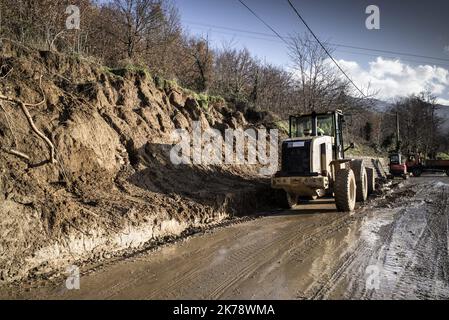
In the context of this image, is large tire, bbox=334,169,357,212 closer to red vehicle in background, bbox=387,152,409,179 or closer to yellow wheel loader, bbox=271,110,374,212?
yellow wheel loader, bbox=271,110,374,212

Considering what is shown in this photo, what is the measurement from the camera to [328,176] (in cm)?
1076

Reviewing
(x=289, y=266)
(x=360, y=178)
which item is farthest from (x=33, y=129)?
(x=360, y=178)

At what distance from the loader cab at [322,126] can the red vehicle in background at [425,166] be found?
20.4 meters

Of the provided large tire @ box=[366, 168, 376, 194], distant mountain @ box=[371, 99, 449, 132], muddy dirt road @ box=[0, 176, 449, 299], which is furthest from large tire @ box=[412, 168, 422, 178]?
muddy dirt road @ box=[0, 176, 449, 299]

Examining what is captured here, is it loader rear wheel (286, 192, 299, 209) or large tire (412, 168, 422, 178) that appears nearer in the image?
loader rear wheel (286, 192, 299, 209)

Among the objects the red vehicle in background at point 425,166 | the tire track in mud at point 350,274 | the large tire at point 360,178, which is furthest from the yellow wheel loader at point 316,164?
the red vehicle in background at point 425,166

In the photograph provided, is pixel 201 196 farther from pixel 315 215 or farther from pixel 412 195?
pixel 412 195

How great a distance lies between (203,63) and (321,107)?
7.96 meters

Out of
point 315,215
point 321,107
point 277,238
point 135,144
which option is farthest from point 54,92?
point 321,107

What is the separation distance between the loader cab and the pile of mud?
8.19 feet

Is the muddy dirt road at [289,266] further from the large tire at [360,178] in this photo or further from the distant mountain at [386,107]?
the distant mountain at [386,107]

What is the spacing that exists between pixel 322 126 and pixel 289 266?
23.0ft

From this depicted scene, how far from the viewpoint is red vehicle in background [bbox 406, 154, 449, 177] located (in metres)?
27.9

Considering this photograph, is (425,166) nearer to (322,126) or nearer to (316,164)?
(322,126)
